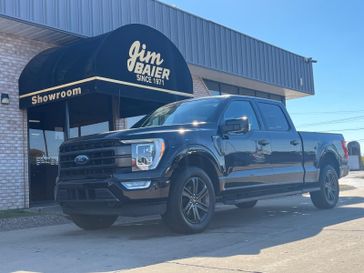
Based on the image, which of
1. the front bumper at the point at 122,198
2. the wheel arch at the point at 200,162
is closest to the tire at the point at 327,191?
the wheel arch at the point at 200,162

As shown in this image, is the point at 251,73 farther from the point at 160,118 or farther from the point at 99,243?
the point at 99,243

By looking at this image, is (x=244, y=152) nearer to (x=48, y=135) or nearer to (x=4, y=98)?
(x=4, y=98)

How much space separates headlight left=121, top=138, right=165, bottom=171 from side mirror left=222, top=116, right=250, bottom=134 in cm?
119

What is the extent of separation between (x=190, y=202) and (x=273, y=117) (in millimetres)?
2814

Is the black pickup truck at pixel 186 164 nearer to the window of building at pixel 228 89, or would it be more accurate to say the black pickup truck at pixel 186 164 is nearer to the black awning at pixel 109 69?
the black awning at pixel 109 69

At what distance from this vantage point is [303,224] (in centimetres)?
754

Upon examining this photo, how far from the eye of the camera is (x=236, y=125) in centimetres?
721

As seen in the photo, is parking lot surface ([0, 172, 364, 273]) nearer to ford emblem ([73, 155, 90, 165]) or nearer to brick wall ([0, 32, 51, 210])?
ford emblem ([73, 155, 90, 165])

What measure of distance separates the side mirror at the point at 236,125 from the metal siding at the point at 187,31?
20.4 ft

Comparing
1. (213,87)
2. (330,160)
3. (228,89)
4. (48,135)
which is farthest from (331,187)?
(228,89)

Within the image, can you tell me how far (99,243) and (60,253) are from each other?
2.17 ft

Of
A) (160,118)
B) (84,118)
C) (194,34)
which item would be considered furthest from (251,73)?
(160,118)

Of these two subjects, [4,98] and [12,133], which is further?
[12,133]

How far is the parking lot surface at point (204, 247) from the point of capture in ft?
16.3
